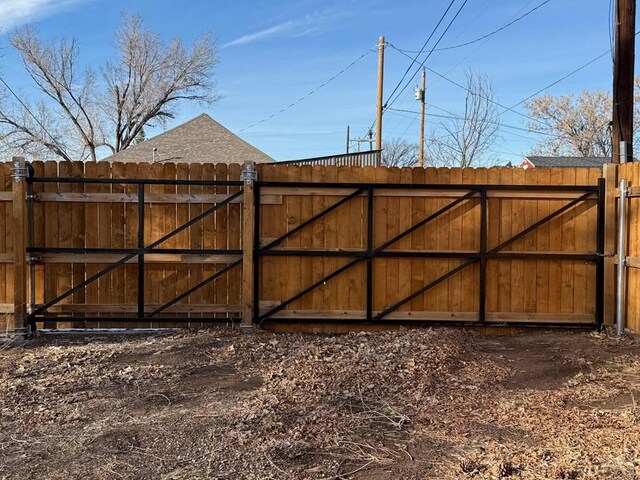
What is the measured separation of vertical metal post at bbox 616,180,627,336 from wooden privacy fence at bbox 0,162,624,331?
6.7 inches

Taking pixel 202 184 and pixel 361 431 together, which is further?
pixel 202 184

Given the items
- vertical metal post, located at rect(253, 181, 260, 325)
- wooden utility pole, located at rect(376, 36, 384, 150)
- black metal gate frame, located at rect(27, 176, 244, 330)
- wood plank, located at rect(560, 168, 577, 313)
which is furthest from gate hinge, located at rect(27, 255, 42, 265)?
wooden utility pole, located at rect(376, 36, 384, 150)

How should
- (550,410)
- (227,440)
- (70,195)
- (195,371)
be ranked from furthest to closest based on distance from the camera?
A: 1. (70,195)
2. (195,371)
3. (550,410)
4. (227,440)

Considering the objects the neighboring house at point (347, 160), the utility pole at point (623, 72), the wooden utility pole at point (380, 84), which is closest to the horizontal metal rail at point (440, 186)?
the utility pole at point (623, 72)

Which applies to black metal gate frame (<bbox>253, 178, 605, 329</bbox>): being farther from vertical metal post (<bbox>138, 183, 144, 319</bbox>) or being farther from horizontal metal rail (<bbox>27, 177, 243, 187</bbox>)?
vertical metal post (<bbox>138, 183, 144, 319</bbox>)

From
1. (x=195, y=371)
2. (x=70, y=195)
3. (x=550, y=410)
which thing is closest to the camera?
(x=550, y=410)

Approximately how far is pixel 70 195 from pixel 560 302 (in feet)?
19.8

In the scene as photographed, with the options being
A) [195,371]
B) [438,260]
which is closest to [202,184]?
[195,371]

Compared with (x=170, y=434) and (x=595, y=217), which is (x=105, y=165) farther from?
(x=595, y=217)

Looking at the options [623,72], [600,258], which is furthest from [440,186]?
[623,72]

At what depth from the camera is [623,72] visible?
738 centimetres

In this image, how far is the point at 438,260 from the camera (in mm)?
7000

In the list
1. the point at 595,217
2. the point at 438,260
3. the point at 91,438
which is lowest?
the point at 91,438

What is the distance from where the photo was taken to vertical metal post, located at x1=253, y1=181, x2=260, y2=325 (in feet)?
22.5
